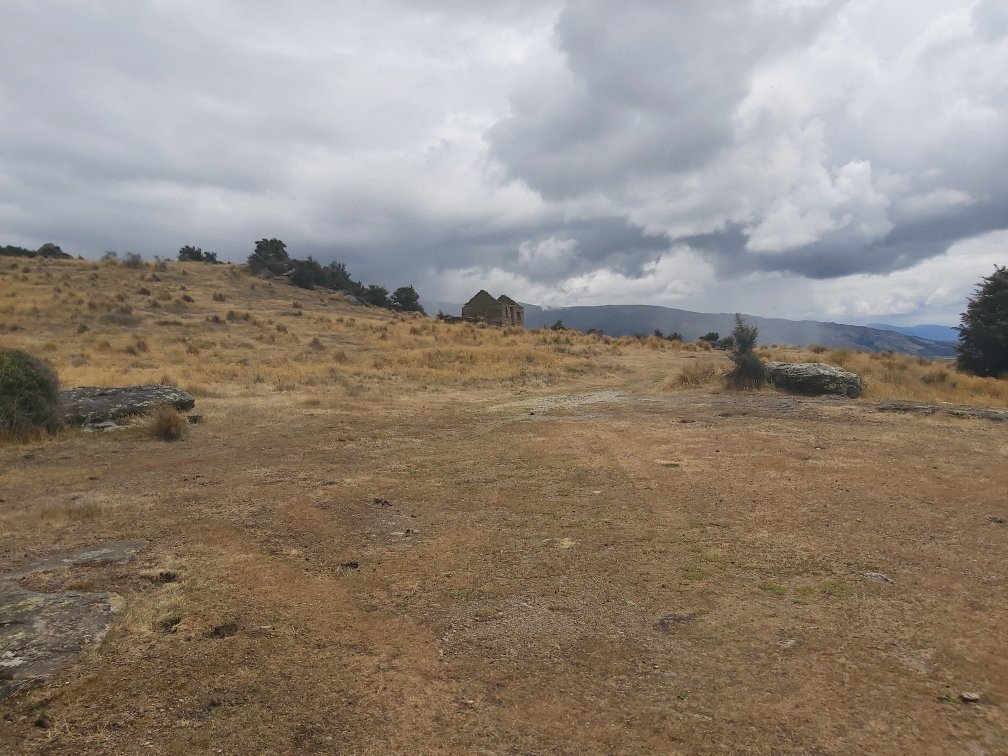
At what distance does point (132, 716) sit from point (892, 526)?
661 centimetres

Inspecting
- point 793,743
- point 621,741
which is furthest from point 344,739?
point 793,743

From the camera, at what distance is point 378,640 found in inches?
156

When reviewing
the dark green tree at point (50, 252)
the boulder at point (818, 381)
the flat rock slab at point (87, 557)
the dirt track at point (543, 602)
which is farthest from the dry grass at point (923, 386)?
the dark green tree at point (50, 252)

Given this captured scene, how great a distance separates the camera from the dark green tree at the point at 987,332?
24359 mm

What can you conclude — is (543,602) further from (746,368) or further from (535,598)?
(746,368)

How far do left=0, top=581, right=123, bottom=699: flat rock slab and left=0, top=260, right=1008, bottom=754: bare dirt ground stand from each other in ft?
0.48

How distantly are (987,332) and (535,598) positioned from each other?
94.7 feet

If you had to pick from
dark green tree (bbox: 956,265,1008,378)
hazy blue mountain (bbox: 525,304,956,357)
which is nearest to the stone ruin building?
dark green tree (bbox: 956,265,1008,378)

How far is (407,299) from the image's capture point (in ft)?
219

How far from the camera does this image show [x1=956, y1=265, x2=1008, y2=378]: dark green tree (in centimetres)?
2436

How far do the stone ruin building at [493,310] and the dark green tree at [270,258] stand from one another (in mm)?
18787

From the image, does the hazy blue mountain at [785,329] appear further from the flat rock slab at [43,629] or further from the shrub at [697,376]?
the flat rock slab at [43,629]

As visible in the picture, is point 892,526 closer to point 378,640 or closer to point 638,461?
point 638,461

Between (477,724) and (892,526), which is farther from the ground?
(892,526)
